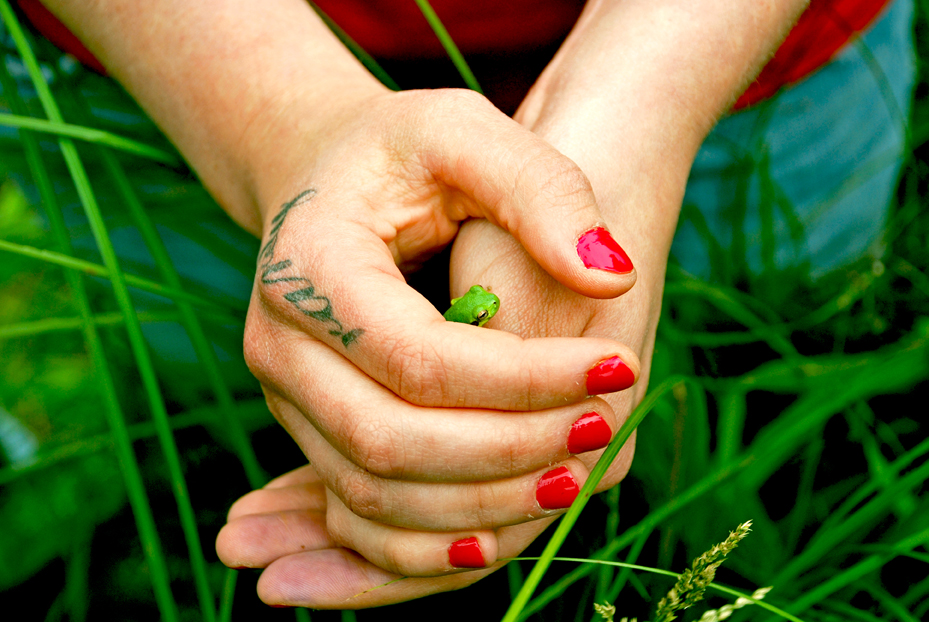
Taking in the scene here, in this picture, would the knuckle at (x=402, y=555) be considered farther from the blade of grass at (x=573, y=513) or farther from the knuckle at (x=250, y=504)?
the knuckle at (x=250, y=504)

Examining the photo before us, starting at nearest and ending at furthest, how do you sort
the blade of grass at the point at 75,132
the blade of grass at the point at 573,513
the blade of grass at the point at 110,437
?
1. the blade of grass at the point at 573,513
2. the blade of grass at the point at 75,132
3. the blade of grass at the point at 110,437

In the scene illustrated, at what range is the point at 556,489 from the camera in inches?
20.8

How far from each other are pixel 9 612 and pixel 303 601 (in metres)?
0.79

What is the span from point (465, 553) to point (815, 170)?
118 centimetres

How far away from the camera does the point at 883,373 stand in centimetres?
75

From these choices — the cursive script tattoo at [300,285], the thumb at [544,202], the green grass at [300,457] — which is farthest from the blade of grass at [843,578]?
the cursive script tattoo at [300,285]

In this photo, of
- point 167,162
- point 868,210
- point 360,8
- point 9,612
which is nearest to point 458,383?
point 167,162

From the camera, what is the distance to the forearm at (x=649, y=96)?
23.8 inches

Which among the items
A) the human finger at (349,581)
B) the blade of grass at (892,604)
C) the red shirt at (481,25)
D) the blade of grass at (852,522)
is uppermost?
the red shirt at (481,25)

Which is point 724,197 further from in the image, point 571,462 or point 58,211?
point 58,211

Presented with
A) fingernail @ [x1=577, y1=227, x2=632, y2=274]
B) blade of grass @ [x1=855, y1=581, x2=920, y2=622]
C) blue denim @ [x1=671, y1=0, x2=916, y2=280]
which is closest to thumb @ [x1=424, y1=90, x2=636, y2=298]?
fingernail @ [x1=577, y1=227, x2=632, y2=274]

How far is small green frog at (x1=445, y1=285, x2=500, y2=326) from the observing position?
22.0 inches

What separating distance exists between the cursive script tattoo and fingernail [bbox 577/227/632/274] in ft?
0.72

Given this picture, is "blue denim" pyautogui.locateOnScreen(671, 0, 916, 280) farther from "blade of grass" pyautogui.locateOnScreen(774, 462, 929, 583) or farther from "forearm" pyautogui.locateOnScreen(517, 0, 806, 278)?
"blade of grass" pyautogui.locateOnScreen(774, 462, 929, 583)
